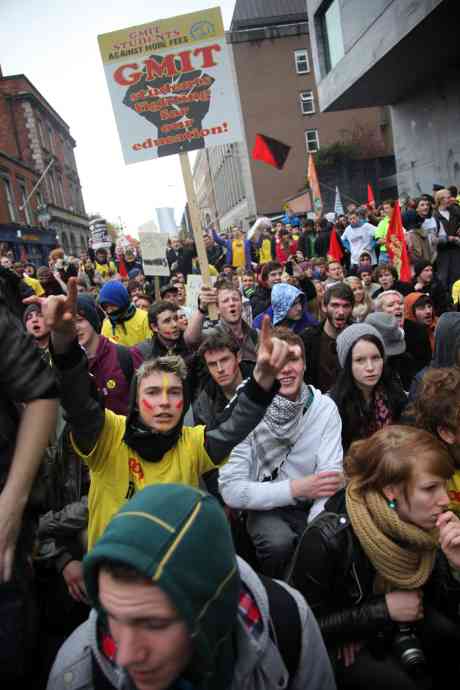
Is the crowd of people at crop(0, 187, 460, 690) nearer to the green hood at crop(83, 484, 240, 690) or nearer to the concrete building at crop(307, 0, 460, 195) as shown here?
the green hood at crop(83, 484, 240, 690)

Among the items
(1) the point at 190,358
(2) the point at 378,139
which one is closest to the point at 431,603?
(1) the point at 190,358

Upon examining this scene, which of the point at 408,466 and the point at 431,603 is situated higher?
the point at 408,466

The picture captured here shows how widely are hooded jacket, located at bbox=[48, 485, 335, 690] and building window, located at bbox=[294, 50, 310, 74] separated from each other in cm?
4351

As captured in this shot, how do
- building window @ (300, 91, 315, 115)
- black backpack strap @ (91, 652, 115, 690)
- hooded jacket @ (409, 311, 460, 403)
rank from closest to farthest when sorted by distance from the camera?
black backpack strap @ (91, 652, 115, 690) → hooded jacket @ (409, 311, 460, 403) → building window @ (300, 91, 315, 115)

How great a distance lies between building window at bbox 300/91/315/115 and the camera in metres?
39.1

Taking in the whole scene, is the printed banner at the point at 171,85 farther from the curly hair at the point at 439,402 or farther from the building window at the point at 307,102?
the building window at the point at 307,102

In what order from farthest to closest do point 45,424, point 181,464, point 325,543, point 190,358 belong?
point 190,358, point 181,464, point 325,543, point 45,424

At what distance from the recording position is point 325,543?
1896 mm

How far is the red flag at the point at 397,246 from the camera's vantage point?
21.1ft

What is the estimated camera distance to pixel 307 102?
1542 inches

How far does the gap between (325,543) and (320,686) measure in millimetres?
514

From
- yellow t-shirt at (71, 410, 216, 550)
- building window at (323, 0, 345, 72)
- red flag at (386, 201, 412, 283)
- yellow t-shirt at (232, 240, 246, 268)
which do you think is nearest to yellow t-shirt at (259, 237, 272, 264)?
yellow t-shirt at (232, 240, 246, 268)

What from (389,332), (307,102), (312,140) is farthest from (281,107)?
(389,332)

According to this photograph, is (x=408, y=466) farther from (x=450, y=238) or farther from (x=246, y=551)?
(x=450, y=238)
